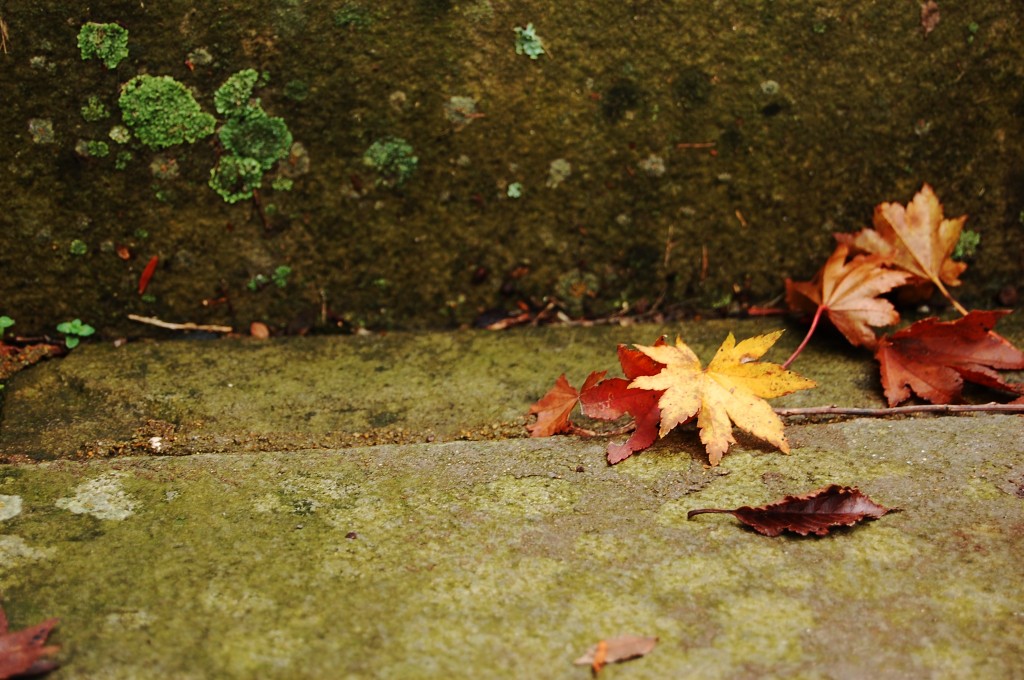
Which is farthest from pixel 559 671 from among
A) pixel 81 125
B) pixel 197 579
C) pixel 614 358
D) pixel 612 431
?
pixel 81 125

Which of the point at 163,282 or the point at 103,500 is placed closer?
the point at 103,500

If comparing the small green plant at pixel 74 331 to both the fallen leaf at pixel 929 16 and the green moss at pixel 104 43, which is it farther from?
the fallen leaf at pixel 929 16

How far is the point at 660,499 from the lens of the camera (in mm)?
1534

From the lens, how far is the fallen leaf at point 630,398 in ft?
5.62

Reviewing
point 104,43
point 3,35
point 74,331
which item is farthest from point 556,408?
point 3,35

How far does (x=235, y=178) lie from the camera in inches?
84.2

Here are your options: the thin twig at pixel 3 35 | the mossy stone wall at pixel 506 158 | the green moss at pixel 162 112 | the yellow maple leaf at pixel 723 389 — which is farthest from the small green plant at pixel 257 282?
the yellow maple leaf at pixel 723 389

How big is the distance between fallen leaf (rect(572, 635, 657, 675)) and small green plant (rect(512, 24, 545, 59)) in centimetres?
148

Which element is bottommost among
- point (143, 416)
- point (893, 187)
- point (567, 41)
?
point (143, 416)

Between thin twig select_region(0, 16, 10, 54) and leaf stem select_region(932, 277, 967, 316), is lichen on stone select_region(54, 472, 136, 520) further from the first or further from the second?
leaf stem select_region(932, 277, 967, 316)

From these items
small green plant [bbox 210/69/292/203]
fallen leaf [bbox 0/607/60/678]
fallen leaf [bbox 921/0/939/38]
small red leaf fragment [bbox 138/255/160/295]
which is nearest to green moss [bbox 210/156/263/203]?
small green plant [bbox 210/69/292/203]

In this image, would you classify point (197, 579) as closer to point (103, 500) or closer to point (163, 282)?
point (103, 500)

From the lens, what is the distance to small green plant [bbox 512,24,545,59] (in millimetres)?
2137

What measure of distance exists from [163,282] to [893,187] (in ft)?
6.31
